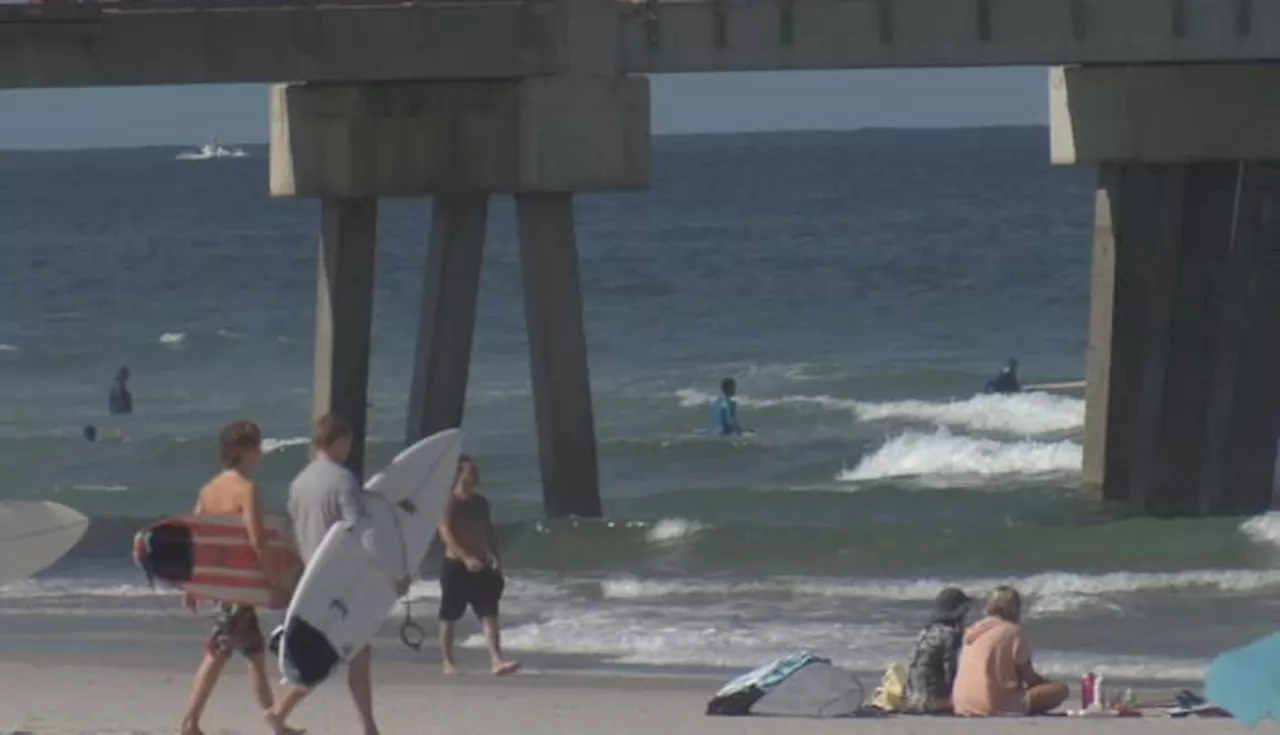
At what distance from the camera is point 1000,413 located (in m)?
36.3

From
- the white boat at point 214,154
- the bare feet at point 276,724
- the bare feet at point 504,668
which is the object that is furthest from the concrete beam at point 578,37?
the white boat at point 214,154

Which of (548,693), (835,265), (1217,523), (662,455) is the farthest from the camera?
(835,265)

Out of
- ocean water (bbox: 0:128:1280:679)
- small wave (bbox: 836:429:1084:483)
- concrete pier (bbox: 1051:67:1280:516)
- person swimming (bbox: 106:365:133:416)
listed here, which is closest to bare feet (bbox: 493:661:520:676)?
ocean water (bbox: 0:128:1280:679)

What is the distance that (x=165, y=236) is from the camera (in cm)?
8512

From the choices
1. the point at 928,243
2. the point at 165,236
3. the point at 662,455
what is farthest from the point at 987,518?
the point at 165,236

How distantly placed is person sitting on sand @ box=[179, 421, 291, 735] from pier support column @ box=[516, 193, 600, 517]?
9.43m

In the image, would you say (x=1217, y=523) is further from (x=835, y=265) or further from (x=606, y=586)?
(x=835, y=265)

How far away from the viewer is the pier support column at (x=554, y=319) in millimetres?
20875

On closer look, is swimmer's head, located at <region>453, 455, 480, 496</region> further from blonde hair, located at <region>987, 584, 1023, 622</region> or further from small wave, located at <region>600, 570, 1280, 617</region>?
small wave, located at <region>600, 570, 1280, 617</region>

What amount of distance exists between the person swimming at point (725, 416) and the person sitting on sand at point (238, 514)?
855 inches

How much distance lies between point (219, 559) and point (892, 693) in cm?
377

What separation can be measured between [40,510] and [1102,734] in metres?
4.50

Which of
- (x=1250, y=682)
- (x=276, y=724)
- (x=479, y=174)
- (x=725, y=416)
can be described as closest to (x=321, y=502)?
(x=276, y=724)

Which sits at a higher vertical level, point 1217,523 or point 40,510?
point 40,510
